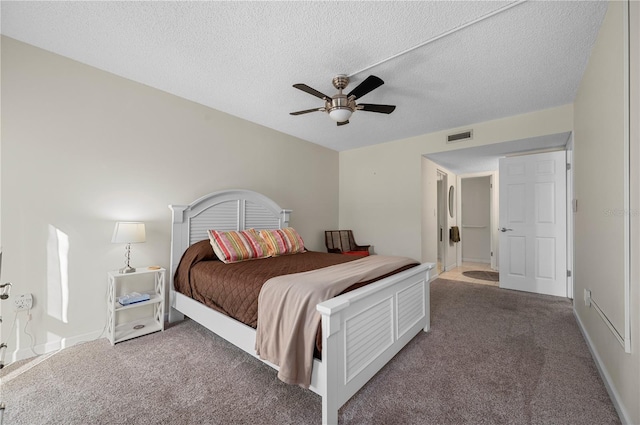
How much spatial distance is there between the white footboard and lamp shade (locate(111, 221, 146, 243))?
192 centimetres

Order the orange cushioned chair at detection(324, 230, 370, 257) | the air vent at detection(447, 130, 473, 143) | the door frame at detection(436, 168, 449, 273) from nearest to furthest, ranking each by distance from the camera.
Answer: the air vent at detection(447, 130, 473, 143)
the orange cushioned chair at detection(324, 230, 370, 257)
the door frame at detection(436, 168, 449, 273)

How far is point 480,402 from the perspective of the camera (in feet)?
5.20

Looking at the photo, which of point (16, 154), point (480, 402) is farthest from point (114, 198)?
point (480, 402)

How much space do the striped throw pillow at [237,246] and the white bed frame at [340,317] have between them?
40 centimetres

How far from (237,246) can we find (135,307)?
1.10 meters

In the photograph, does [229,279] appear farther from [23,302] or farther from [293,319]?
[23,302]

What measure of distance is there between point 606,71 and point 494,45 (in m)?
0.73

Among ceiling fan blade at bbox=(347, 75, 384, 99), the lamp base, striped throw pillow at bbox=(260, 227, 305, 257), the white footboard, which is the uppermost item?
ceiling fan blade at bbox=(347, 75, 384, 99)

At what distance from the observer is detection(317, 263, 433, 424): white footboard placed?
4.50 ft

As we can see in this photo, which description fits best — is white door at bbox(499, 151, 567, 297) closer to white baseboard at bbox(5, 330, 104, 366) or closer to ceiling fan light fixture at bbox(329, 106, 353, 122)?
ceiling fan light fixture at bbox(329, 106, 353, 122)

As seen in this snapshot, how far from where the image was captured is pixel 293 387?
5.63ft

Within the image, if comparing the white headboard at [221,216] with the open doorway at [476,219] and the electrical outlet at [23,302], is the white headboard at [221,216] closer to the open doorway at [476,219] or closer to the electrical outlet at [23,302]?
the electrical outlet at [23,302]

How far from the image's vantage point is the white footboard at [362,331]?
1373 mm

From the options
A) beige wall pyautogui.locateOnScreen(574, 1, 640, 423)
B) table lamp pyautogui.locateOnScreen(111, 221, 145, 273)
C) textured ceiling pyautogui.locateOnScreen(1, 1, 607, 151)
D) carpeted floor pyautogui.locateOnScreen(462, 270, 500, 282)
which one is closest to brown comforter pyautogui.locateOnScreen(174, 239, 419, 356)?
table lamp pyautogui.locateOnScreen(111, 221, 145, 273)
